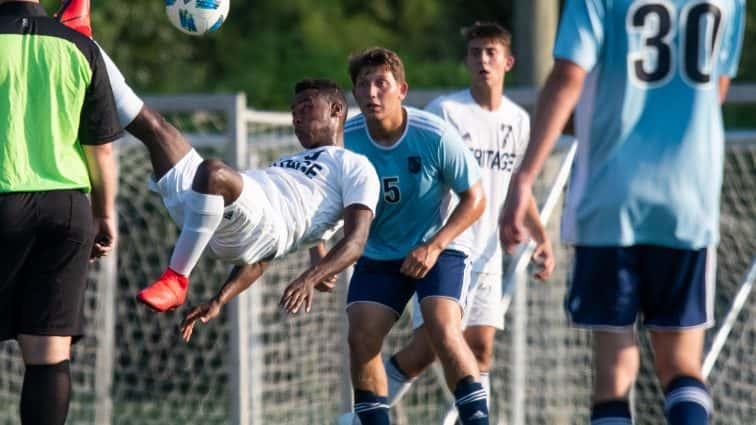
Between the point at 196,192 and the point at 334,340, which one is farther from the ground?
the point at 196,192

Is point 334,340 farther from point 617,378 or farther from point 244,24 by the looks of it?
point 244,24

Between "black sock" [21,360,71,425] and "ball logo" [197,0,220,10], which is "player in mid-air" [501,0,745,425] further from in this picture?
"ball logo" [197,0,220,10]

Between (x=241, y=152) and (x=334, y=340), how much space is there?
5.28 feet

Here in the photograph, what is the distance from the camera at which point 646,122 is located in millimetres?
4609

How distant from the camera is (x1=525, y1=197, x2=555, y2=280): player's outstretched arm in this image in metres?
7.25

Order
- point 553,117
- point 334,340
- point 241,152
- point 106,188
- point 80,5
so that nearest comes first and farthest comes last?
point 553,117 < point 106,188 < point 80,5 < point 241,152 < point 334,340

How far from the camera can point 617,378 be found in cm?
455

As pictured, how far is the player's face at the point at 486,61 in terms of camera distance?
7.67m

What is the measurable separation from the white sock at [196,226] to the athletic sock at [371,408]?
3.43 feet

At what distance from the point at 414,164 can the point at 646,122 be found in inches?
82.5

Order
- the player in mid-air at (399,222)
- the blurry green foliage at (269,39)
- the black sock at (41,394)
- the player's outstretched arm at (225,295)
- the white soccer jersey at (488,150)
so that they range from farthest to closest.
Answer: the blurry green foliage at (269,39)
the white soccer jersey at (488,150)
the player in mid-air at (399,222)
the player's outstretched arm at (225,295)
the black sock at (41,394)

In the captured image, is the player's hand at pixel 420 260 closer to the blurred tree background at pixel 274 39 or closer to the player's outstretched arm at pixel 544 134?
the player's outstretched arm at pixel 544 134

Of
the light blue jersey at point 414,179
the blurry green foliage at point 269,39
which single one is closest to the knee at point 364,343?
the light blue jersey at point 414,179

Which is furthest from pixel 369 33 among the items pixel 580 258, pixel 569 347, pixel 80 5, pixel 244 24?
pixel 580 258
